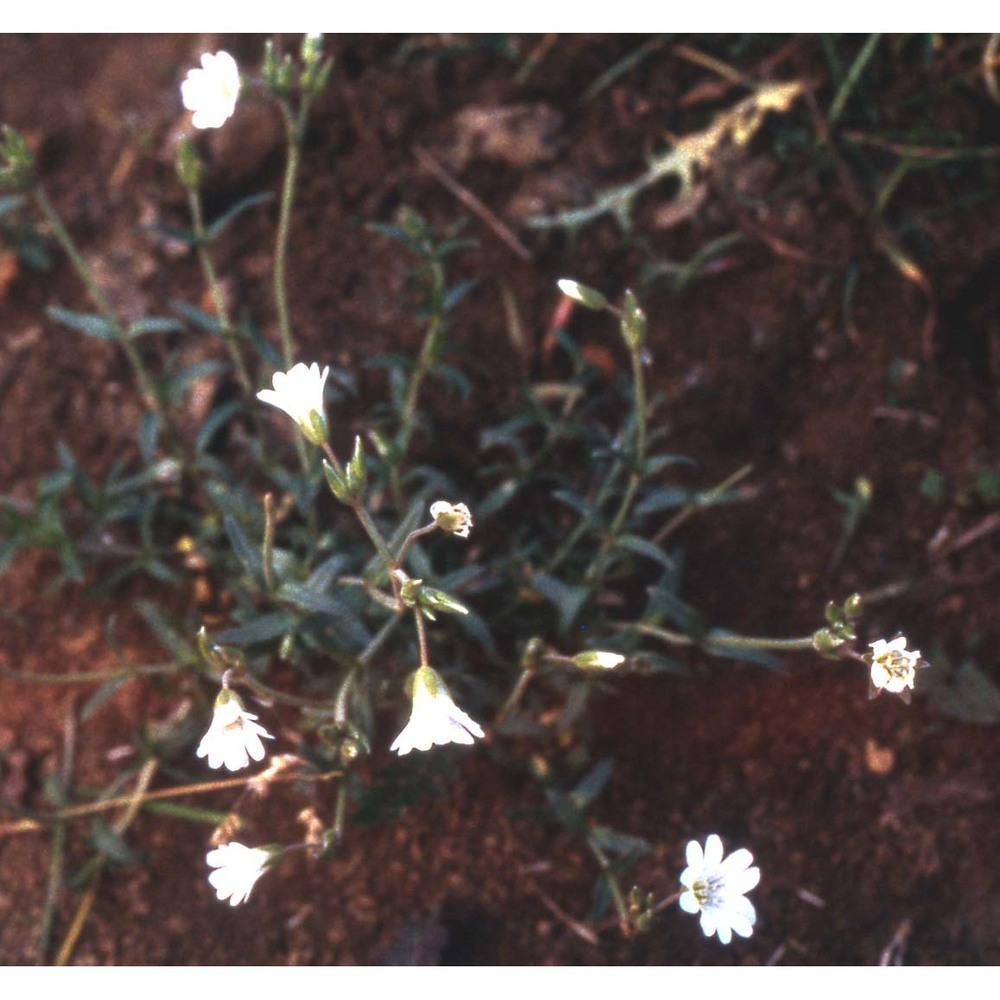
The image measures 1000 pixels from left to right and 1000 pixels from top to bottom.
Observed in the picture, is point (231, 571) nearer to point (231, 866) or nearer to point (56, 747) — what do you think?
point (56, 747)

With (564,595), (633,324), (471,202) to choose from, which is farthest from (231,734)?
(471,202)

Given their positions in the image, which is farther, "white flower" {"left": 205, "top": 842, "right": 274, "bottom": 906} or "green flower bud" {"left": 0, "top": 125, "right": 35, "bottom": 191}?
"green flower bud" {"left": 0, "top": 125, "right": 35, "bottom": 191}

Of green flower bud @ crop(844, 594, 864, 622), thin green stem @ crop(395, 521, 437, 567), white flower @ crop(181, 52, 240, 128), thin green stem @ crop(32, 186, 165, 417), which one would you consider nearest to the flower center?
green flower bud @ crop(844, 594, 864, 622)

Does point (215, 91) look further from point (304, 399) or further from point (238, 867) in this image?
point (238, 867)

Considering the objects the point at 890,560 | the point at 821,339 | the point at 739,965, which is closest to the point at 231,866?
the point at 739,965

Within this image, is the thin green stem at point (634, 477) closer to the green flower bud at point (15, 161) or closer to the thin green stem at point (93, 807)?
the thin green stem at point (93, 807)

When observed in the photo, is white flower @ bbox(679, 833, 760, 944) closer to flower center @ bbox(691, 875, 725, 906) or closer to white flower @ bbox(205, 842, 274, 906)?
flower center @ bbox(691, 875, 725, 906)
